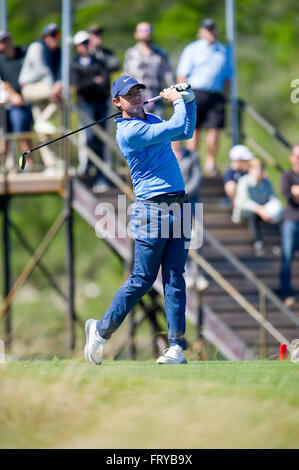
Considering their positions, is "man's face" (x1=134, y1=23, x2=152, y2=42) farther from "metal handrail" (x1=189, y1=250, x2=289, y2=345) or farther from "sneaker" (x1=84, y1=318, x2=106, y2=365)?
"sneaker" (x1=84, y1=318, x2=106, y2=365)

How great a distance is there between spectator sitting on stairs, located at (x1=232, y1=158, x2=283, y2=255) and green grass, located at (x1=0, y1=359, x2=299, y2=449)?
5.83m

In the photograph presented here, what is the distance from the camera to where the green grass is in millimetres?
5836

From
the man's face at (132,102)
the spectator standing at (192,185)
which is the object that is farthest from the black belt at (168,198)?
the spectator standing at (192,185)

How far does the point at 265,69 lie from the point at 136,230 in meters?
22.9

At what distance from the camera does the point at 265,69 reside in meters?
29.9

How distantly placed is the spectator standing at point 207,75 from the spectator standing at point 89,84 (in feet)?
3.46

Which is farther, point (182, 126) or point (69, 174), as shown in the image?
point (69, 174)

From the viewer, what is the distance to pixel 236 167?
524 inches

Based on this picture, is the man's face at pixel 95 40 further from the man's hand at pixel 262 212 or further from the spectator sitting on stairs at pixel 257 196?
the man's hand at pixel 262 212

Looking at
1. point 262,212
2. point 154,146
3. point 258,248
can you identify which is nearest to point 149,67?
point 262,212

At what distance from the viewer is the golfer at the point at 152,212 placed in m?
7.51

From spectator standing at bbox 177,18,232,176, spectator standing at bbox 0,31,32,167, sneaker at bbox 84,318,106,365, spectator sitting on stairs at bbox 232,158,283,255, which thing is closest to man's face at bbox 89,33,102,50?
spectator standing at bbox 0,31,32,167
